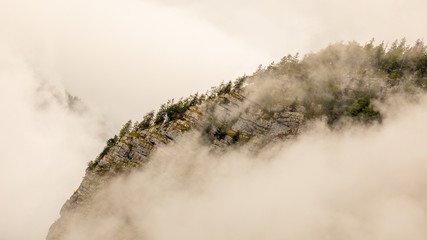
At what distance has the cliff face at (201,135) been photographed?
14450cm

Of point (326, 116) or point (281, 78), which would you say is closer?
point (326, 116)

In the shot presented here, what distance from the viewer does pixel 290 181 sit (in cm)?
14750

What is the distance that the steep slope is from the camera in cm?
14500

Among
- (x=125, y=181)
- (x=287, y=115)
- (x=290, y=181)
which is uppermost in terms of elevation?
(x=287, y=115)

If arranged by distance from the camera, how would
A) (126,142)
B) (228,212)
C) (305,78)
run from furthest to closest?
(305,78) → (126,142) → (228,212)

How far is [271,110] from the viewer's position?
151 metres

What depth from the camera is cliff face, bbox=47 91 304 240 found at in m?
144

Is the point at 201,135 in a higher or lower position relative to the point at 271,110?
lower

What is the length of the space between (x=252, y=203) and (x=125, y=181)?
4868 centimetres

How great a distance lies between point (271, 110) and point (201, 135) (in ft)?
97.2

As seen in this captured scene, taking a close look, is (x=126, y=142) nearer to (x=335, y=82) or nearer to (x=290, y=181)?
(x=290, y=181)

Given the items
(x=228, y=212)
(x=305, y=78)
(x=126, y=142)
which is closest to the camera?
(x=228, y=212)

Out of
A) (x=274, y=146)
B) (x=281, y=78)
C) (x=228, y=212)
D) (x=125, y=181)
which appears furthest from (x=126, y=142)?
(x=281, y=78)

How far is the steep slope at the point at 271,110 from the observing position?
476 feet
